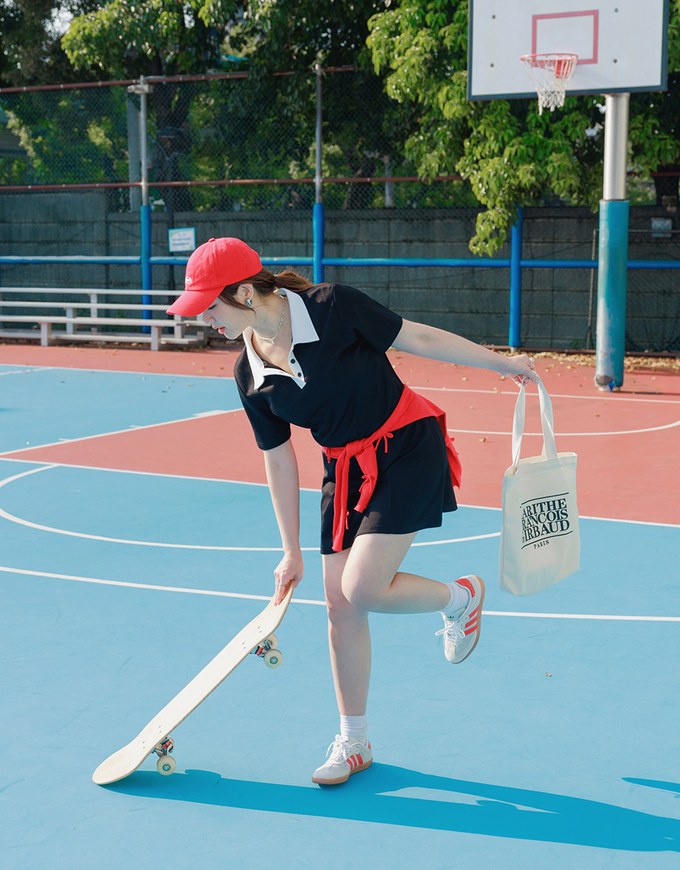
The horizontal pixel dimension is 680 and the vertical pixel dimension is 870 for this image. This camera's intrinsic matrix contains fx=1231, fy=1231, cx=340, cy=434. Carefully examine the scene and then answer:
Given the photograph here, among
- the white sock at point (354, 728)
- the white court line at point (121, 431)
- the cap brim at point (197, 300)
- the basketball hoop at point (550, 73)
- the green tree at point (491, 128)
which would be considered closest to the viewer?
the cap brim at point (197, 300)

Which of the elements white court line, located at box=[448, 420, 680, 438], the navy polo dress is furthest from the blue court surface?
white court line, located at box=[448, 420, 680, 438]

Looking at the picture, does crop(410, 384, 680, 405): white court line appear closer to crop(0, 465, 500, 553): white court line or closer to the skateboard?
crop(0, 465, 500, 553): white court line

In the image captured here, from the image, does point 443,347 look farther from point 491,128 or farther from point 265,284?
point 491,128

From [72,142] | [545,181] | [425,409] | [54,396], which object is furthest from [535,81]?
[425,409]

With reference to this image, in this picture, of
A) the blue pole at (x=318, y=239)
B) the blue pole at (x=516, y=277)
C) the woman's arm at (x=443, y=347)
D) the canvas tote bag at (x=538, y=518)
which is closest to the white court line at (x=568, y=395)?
the blue pole at (x=516, y=277)

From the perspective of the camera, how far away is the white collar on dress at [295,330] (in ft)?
11.9

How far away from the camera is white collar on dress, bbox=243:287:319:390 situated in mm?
3621

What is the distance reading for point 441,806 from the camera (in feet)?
11.7

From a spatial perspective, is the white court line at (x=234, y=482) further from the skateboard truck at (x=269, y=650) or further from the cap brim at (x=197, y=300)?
the cap brim at (x=197, y=300)

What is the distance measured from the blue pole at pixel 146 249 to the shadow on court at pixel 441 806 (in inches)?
612

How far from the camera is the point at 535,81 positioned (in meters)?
13.2

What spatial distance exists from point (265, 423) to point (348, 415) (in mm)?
308

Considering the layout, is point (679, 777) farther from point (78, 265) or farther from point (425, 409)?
point (78, 265)

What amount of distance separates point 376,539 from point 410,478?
0.21 meters
